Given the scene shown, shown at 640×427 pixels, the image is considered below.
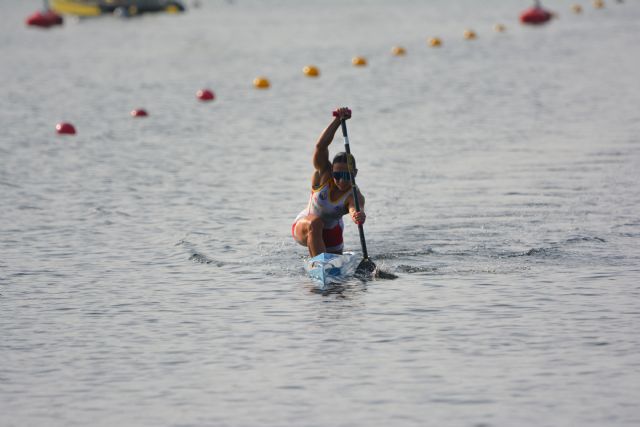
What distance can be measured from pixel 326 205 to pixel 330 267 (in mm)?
938

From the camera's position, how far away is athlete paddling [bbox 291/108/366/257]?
15.2 meters

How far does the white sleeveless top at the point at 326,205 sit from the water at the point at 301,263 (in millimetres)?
800

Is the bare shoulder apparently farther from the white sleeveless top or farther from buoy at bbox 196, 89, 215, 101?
buoy at bbox 196, 89, 215, 101

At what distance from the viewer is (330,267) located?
48.6 feet

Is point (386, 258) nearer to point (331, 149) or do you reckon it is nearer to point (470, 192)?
point (470, 192)

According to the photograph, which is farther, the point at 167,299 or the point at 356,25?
the point at 356,25

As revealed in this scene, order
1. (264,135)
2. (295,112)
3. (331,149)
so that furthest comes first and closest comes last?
(295,112) < (264,135) < (331,149)

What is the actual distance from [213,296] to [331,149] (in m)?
12.0

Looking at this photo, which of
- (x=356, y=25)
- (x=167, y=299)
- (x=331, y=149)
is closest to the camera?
A: (x=167, y=299)

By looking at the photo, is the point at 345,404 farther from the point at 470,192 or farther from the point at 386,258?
the point at 470,192

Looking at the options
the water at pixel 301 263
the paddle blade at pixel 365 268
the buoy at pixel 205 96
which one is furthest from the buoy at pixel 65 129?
the paddle blade at pixel 365 268

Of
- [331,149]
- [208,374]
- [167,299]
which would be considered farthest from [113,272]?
[331,149]

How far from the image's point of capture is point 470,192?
20.6 m

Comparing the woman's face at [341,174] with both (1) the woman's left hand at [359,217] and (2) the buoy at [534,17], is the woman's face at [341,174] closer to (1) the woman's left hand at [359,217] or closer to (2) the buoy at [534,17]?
(1) the woman's left hand at [359,217]
